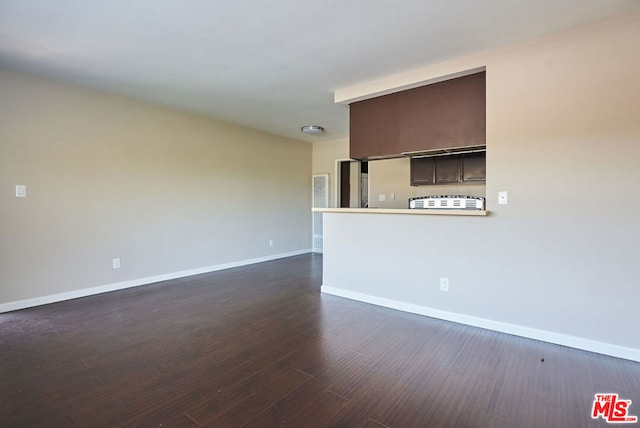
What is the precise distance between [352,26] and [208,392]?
2743mm

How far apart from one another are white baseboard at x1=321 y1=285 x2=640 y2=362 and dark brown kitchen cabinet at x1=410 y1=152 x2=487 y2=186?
205 centimetres

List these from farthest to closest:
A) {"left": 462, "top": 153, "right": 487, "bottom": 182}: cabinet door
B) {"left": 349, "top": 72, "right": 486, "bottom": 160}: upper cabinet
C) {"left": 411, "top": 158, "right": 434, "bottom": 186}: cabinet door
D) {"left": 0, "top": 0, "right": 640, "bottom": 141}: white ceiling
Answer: {"left": 411, "top": 158, "right": 434, "bottom": 186}: cabinet door → {"left": 462, "top": 153, "right": 487, "bottom": 182}: cabinet door → {"left": 349, "top": 72, "right": 486, "bottom": 160}: upper cabinet → {"left": 0, "top": 0, "right": 640, "bottom": 141}: white ceiling

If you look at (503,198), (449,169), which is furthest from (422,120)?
(449,169)

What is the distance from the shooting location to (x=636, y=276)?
7.07ft

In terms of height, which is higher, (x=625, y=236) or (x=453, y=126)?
(x=453, y=126)

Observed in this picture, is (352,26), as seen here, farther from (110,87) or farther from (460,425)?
(110,87)

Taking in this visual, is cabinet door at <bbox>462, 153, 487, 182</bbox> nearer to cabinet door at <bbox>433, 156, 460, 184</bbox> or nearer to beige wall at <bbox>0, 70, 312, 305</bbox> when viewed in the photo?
cabinet door at <bbox>433, 156, 460, 184</bbox>

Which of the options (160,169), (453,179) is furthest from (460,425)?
(160,169)

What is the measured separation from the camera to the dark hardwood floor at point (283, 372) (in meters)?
1.60

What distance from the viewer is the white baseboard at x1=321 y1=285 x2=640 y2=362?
2213mm

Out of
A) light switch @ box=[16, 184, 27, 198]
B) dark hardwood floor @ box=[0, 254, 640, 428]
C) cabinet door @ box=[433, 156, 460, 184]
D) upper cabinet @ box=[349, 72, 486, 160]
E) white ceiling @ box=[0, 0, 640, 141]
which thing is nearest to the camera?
dark hardwood floor @ box=[0, 254, 640, 428]

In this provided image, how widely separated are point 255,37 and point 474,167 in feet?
10.5

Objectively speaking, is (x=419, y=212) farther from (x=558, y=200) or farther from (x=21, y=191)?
(x=21, y=191)

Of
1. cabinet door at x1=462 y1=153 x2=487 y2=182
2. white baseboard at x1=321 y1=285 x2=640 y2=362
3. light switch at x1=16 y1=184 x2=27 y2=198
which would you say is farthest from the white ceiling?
white baseboard at x1=321 y1=285 x2=640 y2=362
